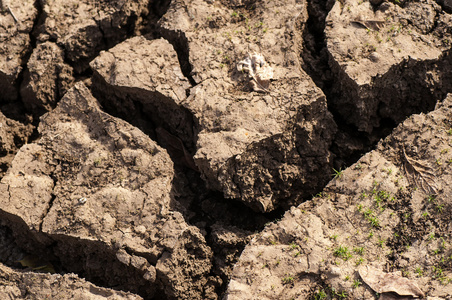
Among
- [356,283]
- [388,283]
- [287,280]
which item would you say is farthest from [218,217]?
[388,283]

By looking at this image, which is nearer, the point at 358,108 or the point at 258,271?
the point at 258,271

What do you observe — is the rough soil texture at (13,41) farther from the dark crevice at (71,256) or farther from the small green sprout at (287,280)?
the small green sprout at (287,280)

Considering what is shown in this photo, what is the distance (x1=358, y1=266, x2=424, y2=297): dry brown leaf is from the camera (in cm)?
260

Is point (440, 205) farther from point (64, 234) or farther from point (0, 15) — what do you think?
point (0, 15)

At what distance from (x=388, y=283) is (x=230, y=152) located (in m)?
1.07

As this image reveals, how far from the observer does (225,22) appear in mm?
3387

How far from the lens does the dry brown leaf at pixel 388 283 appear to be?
2.60m

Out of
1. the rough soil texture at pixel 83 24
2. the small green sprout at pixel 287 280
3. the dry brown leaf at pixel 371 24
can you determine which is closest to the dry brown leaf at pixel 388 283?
the small green sprout at pixel 287 280

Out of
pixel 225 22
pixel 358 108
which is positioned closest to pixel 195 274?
pixel 358 108

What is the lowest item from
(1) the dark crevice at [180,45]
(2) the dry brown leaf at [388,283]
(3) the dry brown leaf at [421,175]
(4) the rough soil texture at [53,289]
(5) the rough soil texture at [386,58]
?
(4) the rough soil texture at [53,289]

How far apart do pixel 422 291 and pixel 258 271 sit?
82 cm

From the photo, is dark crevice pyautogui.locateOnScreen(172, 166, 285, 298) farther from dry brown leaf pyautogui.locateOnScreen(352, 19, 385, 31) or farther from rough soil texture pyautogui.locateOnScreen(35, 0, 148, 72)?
dry brown leaf pyautogui.locateOnScreen(352, 19, 385, 31)

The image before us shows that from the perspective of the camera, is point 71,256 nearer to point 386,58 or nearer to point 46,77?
point 46,77

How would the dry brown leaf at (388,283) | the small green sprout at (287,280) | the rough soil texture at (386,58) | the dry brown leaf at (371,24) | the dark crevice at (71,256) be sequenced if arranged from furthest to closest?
the dry brown leaf at (371,24), the rough soil texture at (386,58), the dark crevice at (71,256), the small green sprout at (287,280), the dry brown leaf at (388,283)
